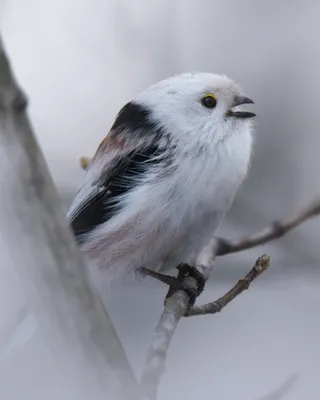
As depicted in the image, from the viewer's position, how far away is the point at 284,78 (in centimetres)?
355

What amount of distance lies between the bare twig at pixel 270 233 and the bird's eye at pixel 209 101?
39 cm

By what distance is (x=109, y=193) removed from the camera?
223cm

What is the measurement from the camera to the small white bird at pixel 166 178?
6.85ft

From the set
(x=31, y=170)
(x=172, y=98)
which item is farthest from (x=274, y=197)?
(x=31, y=170)

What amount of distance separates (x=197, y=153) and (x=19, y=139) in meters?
1.17

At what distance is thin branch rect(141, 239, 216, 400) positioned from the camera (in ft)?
4.81

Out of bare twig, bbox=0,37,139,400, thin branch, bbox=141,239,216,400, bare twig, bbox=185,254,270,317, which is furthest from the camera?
bare twig, bbox=185,254,270,317

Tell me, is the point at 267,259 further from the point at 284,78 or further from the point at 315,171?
the point at 284,78

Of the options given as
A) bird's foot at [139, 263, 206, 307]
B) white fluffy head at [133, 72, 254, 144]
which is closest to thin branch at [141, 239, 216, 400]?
bird's foot at [139, 263, 206, 307]

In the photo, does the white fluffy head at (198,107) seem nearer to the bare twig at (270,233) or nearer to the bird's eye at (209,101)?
the bird's eye at (209,101)

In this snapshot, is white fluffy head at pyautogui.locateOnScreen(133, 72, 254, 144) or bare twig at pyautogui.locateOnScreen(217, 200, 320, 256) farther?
white fluffy head at pyautogui.locateOnScreen(133, 72, 254, 144)

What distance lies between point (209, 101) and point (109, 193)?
396 mm

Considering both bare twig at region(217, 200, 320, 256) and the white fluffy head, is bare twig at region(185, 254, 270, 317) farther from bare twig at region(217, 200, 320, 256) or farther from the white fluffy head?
the white fluffy head

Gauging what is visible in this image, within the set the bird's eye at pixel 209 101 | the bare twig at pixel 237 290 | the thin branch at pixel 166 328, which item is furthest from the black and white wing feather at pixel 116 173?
the bare twig at pixel 237 290
